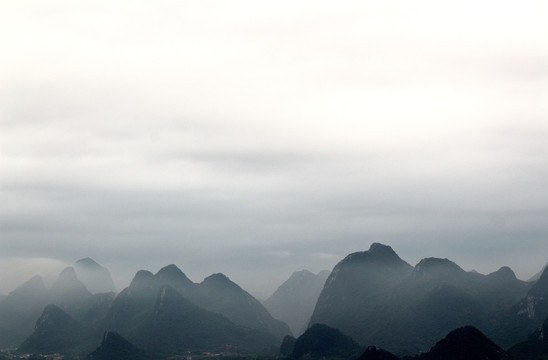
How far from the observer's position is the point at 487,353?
199 metres

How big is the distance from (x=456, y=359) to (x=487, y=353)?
31.4 ft

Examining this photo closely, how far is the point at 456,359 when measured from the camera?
200m
